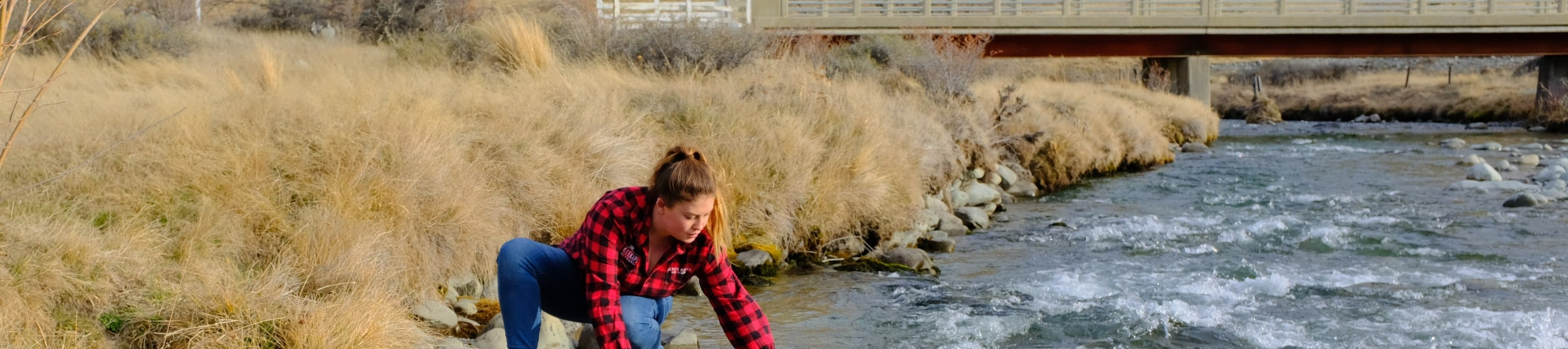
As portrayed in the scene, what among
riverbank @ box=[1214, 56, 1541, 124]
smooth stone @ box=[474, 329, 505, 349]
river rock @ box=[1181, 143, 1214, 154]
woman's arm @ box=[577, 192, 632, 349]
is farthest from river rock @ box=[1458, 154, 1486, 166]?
woman's arm @ box=[577, 192, 632, 349]

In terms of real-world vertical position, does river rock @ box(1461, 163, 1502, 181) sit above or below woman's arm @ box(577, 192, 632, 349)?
below

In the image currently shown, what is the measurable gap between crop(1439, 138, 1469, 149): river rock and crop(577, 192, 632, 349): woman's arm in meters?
18.8

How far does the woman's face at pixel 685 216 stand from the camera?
10.6ft

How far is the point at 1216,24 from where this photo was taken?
958 inches

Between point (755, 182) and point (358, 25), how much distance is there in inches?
440

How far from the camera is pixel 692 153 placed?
330 cm

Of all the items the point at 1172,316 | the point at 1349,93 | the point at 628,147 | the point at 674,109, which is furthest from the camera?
the point at 1349,93

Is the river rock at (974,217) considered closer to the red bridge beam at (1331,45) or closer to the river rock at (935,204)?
the river rock at (935,204)

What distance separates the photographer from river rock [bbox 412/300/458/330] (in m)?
5.34

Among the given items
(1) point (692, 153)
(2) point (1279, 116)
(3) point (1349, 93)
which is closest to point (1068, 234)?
(1) point (692, 153)

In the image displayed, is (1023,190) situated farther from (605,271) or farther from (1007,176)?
(605,271)

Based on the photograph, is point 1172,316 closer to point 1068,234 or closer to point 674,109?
point 1068,234

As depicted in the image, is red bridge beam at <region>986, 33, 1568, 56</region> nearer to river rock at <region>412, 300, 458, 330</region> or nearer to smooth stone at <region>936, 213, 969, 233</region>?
smooth stone at <region>936, 213, 969, 233</region>

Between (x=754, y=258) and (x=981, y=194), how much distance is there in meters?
4.24
